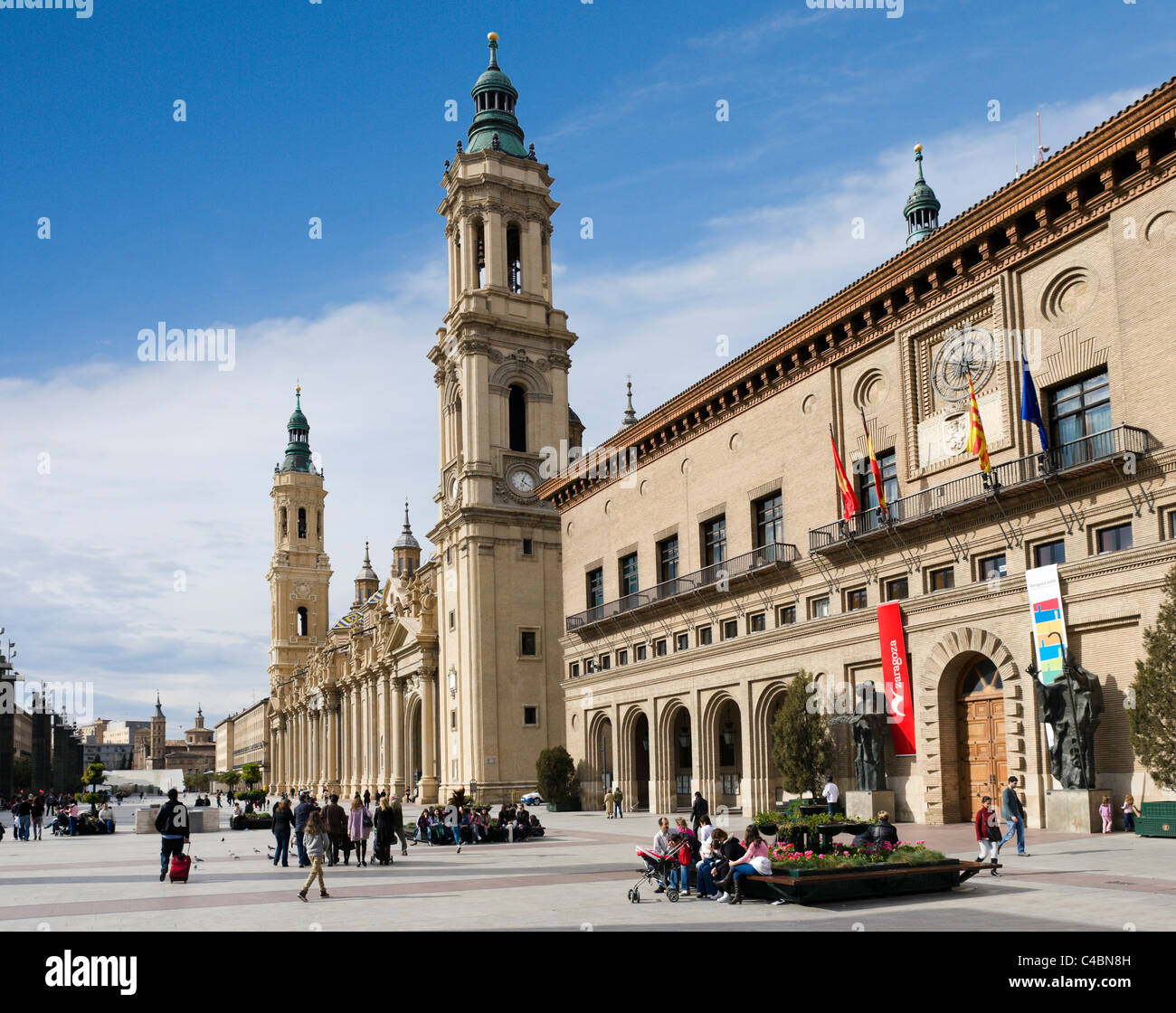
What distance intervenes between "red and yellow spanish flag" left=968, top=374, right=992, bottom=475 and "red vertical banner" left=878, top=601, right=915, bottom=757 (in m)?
5.54

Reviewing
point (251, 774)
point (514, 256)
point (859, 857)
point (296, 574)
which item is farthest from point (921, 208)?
point (251, 774)

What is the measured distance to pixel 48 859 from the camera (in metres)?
32.3

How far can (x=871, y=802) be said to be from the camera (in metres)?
34.3

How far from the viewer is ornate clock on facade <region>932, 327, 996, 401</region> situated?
33.0 meters

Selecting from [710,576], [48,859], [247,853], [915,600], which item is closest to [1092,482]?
[915,600]

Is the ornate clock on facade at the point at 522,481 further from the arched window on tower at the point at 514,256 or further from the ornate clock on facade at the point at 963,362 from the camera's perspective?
the ornate clock on facade at the point at 963,362

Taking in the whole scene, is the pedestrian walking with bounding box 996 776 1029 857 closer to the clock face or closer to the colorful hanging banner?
the colorful hanging banner

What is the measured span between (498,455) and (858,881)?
185 ft

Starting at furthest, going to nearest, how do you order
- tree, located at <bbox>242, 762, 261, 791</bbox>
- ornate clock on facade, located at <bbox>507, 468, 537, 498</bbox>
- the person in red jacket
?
tree, located at <bbox>242, 762, 261, 791</bbox> < ornate clock on facade, located at <bbox>507, 468, 537, 498</bbox> < the person in red jacket

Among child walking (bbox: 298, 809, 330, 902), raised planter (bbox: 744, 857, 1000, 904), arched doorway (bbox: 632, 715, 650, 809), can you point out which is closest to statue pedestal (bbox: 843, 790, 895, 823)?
raised planter (bbox: 744, 857, 1000, 904)

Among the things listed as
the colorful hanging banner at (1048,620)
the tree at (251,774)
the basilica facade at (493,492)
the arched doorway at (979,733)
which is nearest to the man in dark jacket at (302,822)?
the arched doorway at (979,733)
